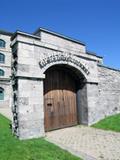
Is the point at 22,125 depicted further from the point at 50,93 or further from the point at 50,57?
the point at 50,57

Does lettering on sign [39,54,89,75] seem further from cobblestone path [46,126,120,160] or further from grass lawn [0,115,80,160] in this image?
grass lawn [0,115,80,160]

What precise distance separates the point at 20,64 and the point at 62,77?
330cm

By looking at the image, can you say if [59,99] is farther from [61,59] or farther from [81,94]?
[61,59]

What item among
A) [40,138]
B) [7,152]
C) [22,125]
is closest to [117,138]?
[40,138]

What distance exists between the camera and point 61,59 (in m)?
9.41

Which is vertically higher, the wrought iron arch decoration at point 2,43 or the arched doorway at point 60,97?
the wrought iron arch decoration at point 2,43

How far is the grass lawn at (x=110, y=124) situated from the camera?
9.27m

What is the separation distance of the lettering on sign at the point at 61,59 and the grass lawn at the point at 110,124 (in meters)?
2.95

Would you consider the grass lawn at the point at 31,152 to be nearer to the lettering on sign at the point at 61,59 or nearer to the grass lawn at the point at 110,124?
the lettering on sign at the point at 61,59

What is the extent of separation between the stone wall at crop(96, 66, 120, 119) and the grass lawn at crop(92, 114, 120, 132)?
48cm

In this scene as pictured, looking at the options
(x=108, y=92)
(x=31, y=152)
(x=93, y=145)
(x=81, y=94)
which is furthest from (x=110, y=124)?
(x=31, y=152)

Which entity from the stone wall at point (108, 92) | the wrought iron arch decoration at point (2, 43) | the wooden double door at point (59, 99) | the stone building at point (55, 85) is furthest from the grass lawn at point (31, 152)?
the wrought iron arch decoration at point (2, 43)

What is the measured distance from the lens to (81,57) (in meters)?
10.5

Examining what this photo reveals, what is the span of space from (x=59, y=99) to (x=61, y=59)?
89.2 inches
